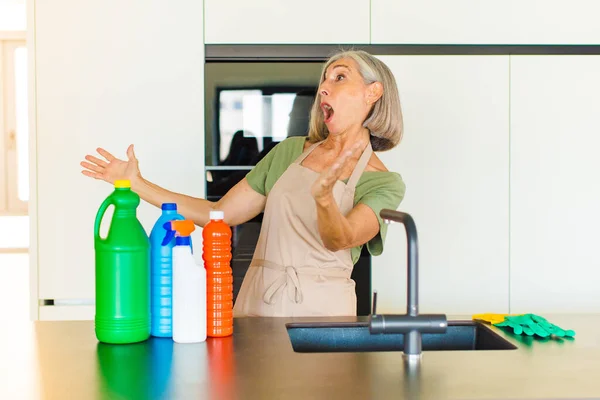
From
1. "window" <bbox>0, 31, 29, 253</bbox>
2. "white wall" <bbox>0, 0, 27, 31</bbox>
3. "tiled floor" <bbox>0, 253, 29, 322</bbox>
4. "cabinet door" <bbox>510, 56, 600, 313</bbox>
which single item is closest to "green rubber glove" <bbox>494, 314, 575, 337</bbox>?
"cabinet door" <bbox>510, 56, 600, 313</bbox>

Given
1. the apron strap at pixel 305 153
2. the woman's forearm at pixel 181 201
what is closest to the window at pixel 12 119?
the woman's forearm at pixel 181 201

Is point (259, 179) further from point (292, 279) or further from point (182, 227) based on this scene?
point (182, 227)

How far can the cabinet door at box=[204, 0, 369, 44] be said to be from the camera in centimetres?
261

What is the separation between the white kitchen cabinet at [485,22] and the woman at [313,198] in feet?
2.19

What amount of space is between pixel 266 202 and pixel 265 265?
181mm

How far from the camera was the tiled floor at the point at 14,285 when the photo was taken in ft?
14.2

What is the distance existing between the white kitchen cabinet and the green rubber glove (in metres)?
1.31

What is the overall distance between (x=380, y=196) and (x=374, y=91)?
295 millimetres

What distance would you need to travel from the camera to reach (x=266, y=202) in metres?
2.10

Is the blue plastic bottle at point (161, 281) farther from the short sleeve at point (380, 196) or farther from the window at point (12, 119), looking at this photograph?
the window at point (12, 119)

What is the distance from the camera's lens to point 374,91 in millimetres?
2008

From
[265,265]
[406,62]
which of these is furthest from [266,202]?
[406,62]

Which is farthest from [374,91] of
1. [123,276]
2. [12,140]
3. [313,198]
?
[12,140]

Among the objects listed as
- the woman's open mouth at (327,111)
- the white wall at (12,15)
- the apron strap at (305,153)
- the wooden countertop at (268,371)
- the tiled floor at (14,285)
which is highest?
the white wall at (12,15)
